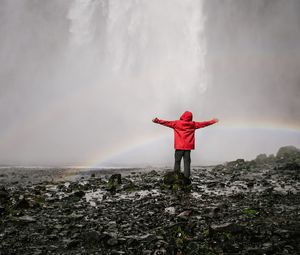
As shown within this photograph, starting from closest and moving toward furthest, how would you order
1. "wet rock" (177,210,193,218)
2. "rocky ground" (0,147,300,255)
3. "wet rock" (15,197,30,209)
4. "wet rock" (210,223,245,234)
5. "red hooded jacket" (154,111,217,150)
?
"rocky ground" (0,147,300,255) → "wet rock" (210,223,245,234) → "wet rock" (177,210,193,218) → "wet rock" (15,197,30,209) → "red hooded jacket" (154,111,217,150)

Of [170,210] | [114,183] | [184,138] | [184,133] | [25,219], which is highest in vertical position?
[184,133]

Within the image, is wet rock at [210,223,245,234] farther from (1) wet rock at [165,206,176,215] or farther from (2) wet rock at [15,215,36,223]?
(2) wet rock at [15,215,36,223]

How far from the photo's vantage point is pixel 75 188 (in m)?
10.5

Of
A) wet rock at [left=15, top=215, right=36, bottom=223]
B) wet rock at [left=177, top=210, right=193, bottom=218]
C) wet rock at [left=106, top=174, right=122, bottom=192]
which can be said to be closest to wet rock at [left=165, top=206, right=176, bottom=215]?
wet rock at [left=177, top=210, right=193, bottom=218]

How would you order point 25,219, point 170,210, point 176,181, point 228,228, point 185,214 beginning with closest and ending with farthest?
point 228,228 < point 25,219 < point 185,214 < point 170,210 < point 176,181

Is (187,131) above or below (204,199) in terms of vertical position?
above

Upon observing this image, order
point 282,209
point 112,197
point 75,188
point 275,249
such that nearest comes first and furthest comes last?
point 275,249
point 282,209
point 112,197
point 75,188

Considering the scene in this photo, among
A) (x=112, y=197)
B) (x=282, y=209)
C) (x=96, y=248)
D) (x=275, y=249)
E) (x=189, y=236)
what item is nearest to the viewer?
(x=275, y=249)

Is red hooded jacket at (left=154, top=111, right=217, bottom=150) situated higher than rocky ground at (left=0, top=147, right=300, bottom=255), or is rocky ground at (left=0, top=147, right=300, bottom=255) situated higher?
red hooded jacket at (left=154, top=111, right=217, bottom=150)

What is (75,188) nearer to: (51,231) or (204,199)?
(204,199)

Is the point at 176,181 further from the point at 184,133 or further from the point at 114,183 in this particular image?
the point at 114,183

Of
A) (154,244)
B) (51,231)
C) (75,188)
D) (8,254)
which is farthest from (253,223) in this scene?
(75,188)

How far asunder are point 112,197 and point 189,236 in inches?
168

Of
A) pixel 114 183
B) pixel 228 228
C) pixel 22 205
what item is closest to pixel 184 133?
pixel 114 183
